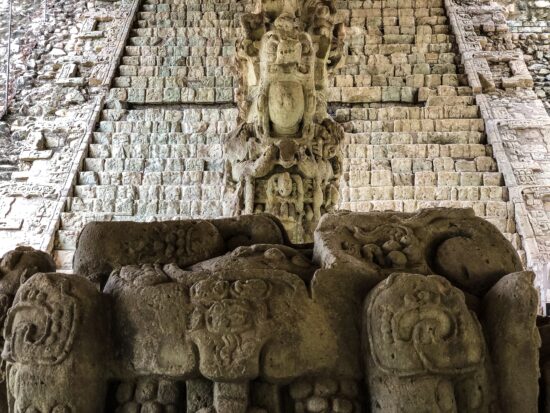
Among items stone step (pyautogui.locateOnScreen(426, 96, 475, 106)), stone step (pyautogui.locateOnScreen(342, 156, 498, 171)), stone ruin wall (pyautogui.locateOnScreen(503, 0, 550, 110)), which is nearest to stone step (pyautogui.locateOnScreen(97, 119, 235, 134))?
stone step (pyautogui.locateOnScreen(342, 156, 498, 171))

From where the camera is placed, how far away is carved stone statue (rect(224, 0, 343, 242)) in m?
3.90

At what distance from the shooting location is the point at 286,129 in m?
4.05

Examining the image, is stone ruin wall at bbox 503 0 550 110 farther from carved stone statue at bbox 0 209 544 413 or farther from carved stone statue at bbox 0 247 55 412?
carved stone statue at bbox 0 247 55 412

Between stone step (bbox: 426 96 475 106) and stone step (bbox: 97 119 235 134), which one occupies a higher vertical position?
stone step (bbox: 426 96 475 106)

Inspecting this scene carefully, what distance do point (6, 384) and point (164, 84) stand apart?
7.18 m

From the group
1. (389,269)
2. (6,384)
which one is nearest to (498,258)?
(389,269)

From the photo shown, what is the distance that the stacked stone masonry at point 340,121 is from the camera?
7004mm

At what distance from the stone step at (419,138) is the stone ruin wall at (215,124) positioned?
0.01 meters

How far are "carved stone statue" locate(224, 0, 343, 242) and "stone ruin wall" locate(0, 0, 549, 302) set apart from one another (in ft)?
9.47

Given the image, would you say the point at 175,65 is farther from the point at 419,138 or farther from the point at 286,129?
the point at 286,129

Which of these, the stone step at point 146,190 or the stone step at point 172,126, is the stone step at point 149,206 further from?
the stone step at point 172,126

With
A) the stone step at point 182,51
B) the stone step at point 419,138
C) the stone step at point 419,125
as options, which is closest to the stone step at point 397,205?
the stone step at point 419,138

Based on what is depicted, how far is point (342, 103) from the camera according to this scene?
8.40 m

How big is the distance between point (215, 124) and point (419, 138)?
2.69 metres
